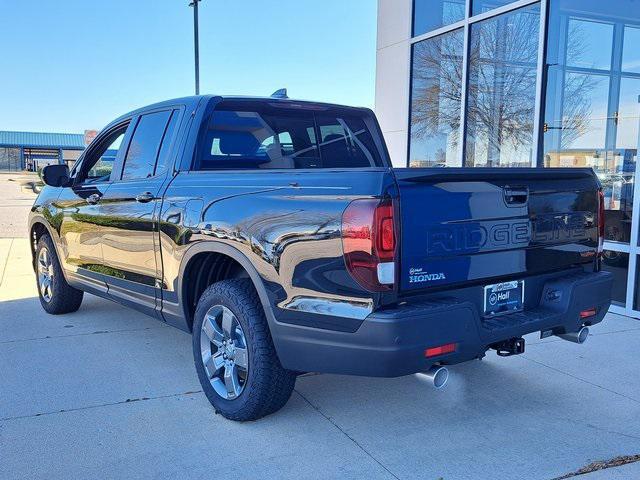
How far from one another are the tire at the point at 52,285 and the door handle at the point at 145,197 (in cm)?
193

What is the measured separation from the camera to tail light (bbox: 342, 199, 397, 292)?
107 inches

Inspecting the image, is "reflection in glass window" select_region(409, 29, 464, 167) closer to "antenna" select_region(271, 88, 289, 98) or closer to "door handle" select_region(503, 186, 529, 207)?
"antenna" select_region(271, 88, 289, 98)

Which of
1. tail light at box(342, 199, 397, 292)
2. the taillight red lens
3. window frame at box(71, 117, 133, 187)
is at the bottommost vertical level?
the taillight red lens

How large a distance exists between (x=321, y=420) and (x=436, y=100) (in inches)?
257

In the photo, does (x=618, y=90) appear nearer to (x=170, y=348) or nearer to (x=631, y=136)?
(x=631, y=136)

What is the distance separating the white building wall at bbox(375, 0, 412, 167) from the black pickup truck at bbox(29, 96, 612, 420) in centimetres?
472

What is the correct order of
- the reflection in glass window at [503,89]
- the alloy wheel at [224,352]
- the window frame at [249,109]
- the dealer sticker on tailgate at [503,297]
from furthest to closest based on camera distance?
Answer: the reflection in glass window at [503,89] → the window frame at [249,109] → the alloy wheel at [224,352] → the dealer sticker on tailgate at [503,297]

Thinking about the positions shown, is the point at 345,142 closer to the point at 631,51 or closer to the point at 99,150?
the point at 99,150

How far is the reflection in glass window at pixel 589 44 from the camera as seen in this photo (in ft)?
22.4

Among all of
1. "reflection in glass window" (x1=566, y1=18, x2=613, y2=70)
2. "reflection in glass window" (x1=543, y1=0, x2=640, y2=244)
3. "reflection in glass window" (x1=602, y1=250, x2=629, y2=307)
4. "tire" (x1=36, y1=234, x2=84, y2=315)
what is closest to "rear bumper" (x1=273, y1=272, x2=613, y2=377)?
"reflection in glass window" (x1=602, y1=250, x2=629, y2=307)

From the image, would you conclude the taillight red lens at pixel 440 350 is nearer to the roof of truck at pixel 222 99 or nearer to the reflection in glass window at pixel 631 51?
the roof of truck at pixel 222 99

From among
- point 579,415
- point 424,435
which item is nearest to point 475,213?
point 424,435

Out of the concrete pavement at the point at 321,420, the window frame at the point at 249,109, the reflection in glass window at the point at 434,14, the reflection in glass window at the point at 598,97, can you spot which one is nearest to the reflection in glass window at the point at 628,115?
the reflection in glass window at the point at 598,97

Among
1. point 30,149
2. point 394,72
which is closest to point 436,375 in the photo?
point 394,72
